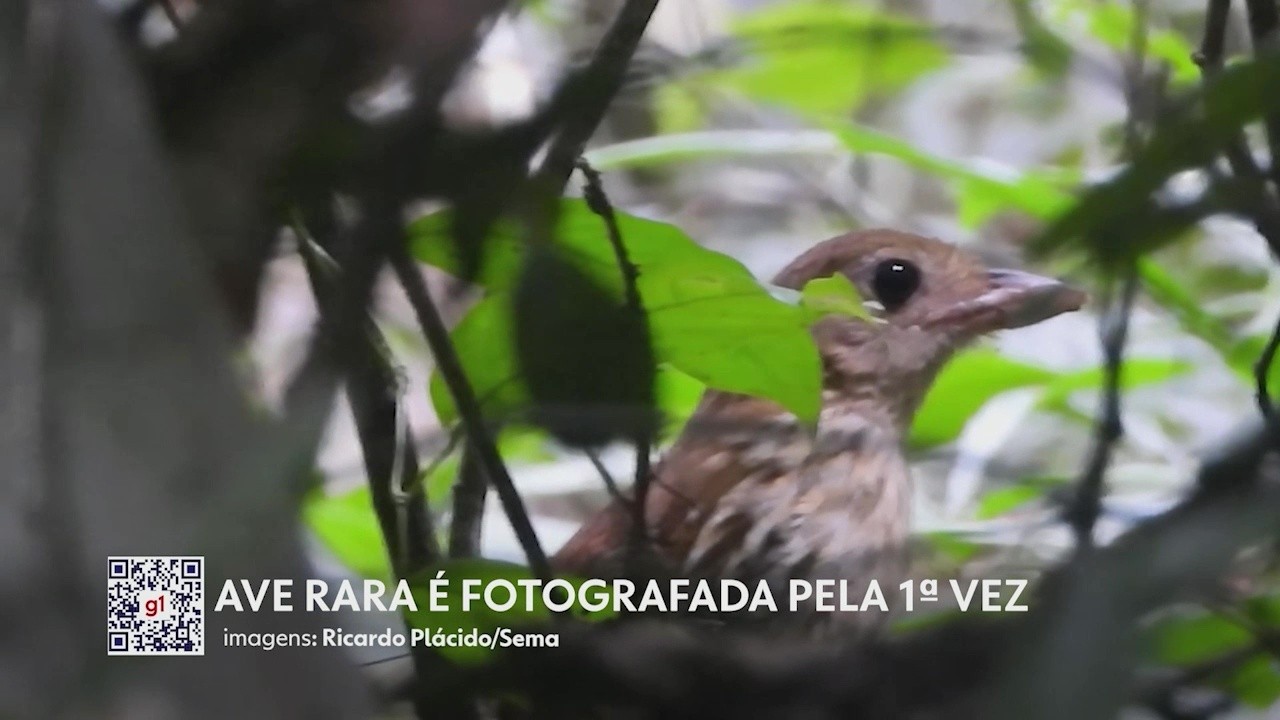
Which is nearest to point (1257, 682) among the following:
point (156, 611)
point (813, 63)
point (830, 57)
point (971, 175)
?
point (156, 611)

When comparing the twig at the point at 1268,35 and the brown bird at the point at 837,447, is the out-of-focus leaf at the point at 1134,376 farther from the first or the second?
the twig at the point at 1268,35

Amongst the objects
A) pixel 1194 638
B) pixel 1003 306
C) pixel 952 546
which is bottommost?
pixel 1194 638

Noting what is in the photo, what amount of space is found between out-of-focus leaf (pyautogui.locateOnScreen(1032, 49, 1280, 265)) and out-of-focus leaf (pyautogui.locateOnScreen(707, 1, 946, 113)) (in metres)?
0.16

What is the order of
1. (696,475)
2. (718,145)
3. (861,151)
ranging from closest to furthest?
(696,475), (861,151), (718,145)

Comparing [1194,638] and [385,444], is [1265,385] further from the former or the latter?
[385,444]

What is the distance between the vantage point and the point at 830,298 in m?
0.55

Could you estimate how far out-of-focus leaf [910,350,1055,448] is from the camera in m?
0.98

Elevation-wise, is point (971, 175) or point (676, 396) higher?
point (971, 175)

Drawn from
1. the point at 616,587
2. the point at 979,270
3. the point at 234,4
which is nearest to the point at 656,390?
the point at 616,587

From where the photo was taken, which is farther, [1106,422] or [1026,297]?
[1026,297]

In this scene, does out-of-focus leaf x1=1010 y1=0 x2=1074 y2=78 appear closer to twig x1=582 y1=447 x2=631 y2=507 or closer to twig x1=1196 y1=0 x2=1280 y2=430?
twig x1=1196 y1=0 x2=1280 y2=430

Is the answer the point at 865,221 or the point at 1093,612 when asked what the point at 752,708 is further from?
the point at 865,221

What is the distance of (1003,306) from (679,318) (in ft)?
1.39

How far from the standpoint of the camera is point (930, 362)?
102cm
